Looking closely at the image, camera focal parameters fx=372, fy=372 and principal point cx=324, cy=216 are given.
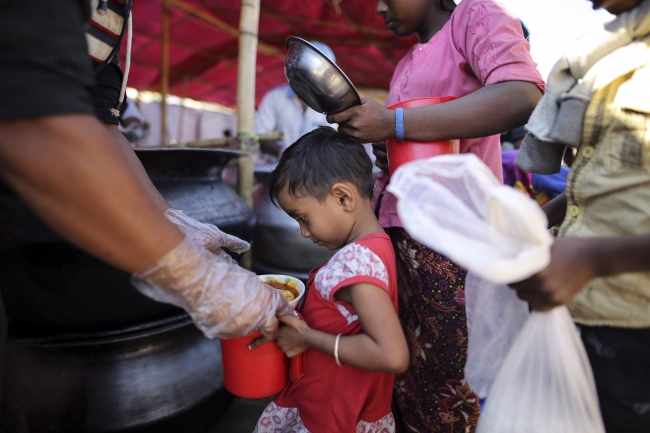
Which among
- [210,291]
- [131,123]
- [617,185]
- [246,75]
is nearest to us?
[617,185]

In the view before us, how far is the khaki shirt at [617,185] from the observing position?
761 millimetres

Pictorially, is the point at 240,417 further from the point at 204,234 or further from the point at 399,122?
the point at 399,122

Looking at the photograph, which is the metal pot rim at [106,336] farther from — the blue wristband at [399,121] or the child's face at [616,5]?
the child's face at [616,5]

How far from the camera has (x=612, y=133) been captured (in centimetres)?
80

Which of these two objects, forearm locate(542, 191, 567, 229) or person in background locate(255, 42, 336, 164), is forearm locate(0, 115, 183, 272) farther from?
person in background locate(255, 42, 336, 164)

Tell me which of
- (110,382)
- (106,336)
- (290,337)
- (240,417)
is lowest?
(240,417)

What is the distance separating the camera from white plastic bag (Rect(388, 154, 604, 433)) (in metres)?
0.63

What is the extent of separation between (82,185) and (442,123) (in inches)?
39.4

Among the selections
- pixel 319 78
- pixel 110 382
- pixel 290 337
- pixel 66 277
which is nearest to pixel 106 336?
pixel 110 382

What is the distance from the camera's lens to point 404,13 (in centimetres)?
147

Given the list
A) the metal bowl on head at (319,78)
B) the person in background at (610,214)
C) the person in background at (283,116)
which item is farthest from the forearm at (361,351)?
the person in background at (283,116)

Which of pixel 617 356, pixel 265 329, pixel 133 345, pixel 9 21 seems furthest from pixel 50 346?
pixel 617 356

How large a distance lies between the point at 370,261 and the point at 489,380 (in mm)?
424

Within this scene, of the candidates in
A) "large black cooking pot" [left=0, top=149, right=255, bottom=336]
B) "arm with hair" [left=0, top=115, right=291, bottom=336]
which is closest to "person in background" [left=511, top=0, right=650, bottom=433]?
"arm with hair" [left=0, top=115, right=291, bottom=336]
